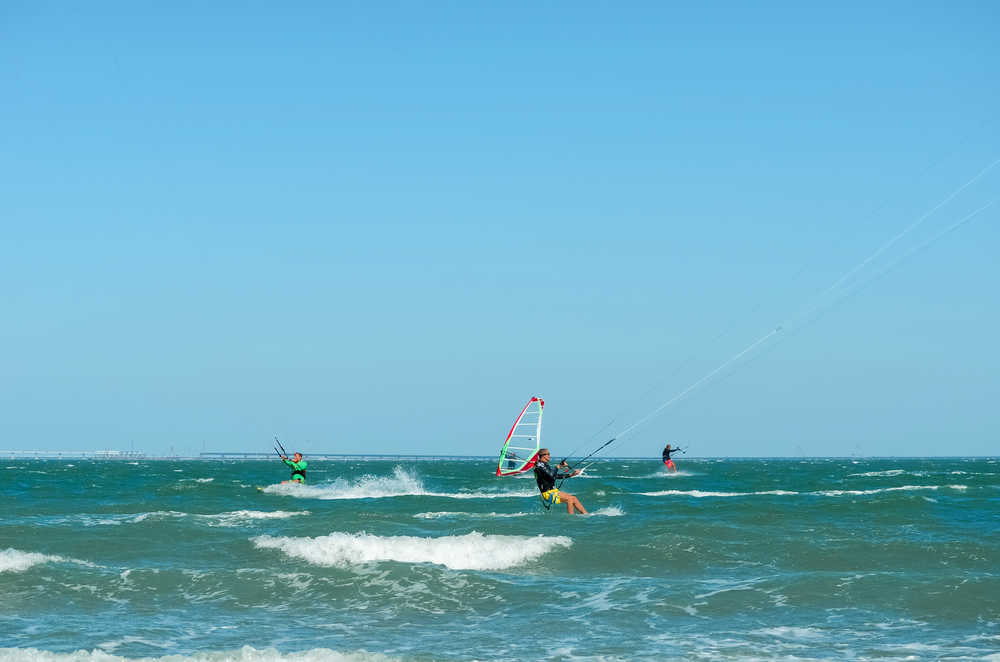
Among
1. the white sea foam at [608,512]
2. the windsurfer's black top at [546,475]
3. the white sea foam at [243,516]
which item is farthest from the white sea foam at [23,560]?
the white sea foam at [608,512]

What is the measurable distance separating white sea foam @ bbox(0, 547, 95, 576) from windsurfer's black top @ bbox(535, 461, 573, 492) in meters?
7.70

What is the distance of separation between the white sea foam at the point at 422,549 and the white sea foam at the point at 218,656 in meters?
5.83

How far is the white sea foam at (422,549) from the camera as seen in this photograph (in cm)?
1736

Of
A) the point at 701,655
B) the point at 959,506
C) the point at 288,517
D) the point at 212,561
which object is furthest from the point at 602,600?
the point at 959,506

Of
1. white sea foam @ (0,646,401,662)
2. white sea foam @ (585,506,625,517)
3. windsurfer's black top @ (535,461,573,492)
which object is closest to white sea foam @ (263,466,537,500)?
white sea foam @ (585,506,625,517)

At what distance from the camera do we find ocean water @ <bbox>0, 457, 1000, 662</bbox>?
11367mm

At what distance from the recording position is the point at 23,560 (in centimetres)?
1631

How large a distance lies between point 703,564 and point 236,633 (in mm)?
8041

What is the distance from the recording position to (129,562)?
17.1 meters

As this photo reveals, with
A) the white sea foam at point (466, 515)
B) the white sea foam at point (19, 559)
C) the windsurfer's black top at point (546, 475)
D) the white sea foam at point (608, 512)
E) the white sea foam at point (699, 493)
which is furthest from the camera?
the white sea foam at point (699, 493)

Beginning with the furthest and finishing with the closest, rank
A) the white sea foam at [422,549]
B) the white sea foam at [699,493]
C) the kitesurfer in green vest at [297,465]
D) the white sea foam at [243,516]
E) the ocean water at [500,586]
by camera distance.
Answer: the white sea foam at [699,493] < the kitesurfer in green vest at [297,465] < the white sea foam at [243,516] < the white sea foam at [422,549] < the ocean water at [500,586]

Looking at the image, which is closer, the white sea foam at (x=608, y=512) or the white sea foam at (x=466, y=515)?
the white sea foam at (x=466, y=515)

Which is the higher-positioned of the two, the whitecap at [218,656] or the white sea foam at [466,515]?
the white sea foam at [466,515]

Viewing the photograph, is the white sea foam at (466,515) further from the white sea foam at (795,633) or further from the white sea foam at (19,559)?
the white sea foam at (795,633)
